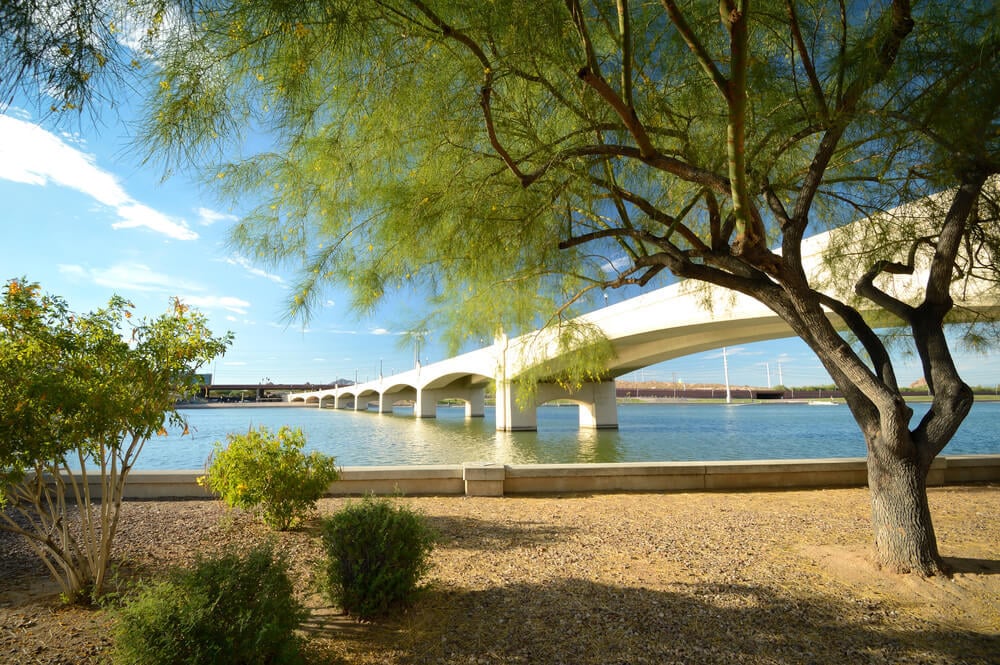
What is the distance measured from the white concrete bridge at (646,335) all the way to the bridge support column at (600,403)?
52mm

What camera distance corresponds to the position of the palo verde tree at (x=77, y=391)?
2.81 meters

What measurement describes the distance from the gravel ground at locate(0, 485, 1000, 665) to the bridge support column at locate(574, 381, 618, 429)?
22.5 metres

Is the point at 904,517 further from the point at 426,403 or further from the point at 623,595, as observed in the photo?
the point at 426,403

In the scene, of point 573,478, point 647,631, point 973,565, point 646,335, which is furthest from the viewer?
point 646,335

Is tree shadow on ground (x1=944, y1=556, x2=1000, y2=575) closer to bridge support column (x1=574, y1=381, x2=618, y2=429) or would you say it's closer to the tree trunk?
the tree trunk

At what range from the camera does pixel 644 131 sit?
3.33 metres

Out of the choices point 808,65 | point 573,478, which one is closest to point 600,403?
point 573,478

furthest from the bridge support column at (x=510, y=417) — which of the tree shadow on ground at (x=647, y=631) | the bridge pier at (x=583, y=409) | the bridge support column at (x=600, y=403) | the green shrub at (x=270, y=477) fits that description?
the tree shadow on ground at (x=647, y=631)

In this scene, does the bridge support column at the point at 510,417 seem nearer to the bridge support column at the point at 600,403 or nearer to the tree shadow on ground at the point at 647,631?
the bridge support column at the point at 600,403

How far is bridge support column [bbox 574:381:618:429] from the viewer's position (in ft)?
92.1

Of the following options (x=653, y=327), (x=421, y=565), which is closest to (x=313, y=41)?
(x=421, y=565)

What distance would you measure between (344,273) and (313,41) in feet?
8.24

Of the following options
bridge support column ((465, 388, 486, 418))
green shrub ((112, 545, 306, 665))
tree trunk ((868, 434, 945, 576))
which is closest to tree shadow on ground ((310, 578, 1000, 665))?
green shrub ((112, 545, 306, 665))

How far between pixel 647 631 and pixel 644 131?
2948 mm
